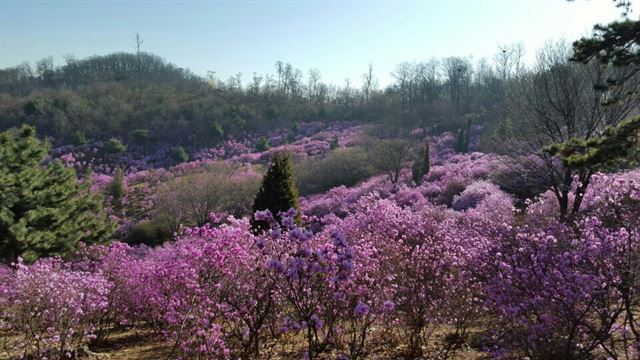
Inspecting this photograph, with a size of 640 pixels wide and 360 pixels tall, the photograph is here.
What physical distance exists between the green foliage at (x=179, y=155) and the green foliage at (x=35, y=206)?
101 ft

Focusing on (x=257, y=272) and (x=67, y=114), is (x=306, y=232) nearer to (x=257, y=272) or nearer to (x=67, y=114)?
(x=257, y=272)

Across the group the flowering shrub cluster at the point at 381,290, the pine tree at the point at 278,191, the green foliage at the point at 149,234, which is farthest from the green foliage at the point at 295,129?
the flowering shrub cluster at the point at 381,290

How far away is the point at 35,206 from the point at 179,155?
34450mm

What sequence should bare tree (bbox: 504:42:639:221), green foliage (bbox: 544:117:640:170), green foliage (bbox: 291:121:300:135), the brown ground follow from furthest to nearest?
green foliage (bbox: 291:121:300:135) → bare tree (bbox: 504:42:639:221) → the brown ground → green foliage (bbox: 544:117:640:170)

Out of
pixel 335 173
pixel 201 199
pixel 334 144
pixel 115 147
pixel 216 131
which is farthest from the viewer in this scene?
pixel 216 131

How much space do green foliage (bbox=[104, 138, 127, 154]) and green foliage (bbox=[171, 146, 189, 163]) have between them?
5.39 m

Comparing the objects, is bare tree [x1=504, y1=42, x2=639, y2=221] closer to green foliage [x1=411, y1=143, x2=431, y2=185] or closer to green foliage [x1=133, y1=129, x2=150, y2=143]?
green foliage [x1=411, y1=143, x2=431, y2=185]

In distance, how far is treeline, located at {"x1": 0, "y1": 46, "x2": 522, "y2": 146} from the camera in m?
51.6

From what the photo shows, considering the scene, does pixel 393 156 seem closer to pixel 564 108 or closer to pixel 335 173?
pixel 335 173

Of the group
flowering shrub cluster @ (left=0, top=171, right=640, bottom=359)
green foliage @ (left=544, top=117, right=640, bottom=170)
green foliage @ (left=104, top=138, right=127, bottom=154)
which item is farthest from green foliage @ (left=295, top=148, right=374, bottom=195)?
green foliage @ (left=544, top=117, right=640, bottom=170)

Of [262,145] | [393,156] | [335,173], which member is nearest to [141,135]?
[262,145]

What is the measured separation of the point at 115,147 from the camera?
47656 mm

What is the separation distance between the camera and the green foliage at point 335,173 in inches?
1310

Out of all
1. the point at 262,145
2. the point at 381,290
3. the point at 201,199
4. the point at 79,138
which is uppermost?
the point at 79,138
